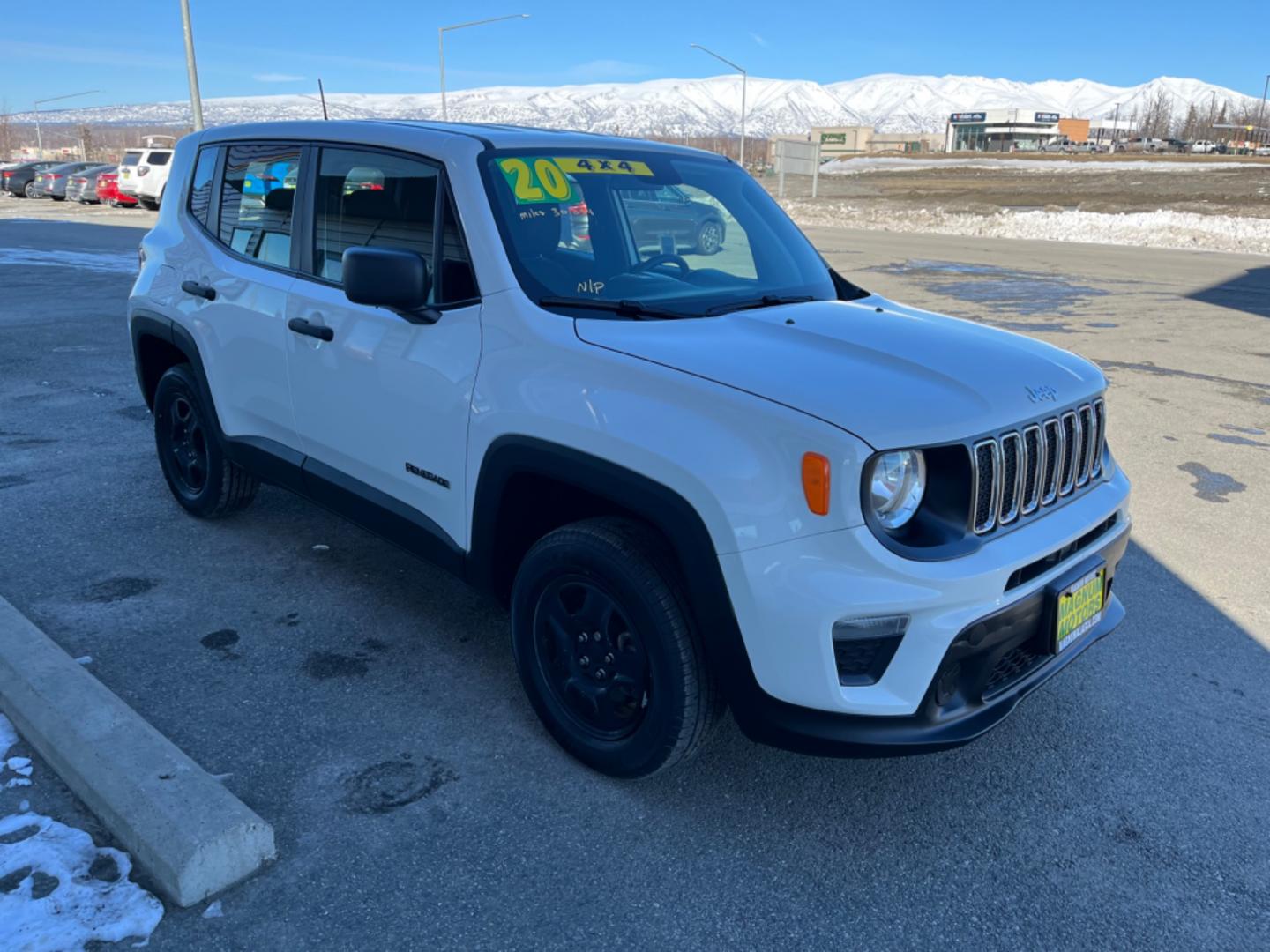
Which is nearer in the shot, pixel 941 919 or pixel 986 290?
pixel 941 919

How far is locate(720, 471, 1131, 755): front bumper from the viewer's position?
2.44 meters

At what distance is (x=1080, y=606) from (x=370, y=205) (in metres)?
2.76

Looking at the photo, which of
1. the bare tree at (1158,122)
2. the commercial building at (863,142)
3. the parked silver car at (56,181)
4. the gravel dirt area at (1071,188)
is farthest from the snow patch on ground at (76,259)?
the bare tree at (1158,122)

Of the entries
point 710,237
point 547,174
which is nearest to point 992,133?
point 710,237

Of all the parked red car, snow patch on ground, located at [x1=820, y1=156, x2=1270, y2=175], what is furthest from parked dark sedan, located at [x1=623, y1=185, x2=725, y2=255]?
snow patch on ground, located at [x1=820, y1=156, x2=1270, y2=175]

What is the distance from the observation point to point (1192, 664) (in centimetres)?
389

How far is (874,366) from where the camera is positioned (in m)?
2.82

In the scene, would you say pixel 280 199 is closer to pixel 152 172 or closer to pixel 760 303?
pixel 760 303

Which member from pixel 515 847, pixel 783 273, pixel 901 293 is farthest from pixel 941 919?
pixel 901 293

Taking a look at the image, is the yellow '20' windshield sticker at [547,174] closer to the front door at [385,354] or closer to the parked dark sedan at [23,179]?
the front door at [385,354]

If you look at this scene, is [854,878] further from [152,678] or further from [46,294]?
[46,294]

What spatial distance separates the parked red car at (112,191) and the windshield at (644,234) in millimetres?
32786

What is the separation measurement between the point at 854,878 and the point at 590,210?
2.27 m

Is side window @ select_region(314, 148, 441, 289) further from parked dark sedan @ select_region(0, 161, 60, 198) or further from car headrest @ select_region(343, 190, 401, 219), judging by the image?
parked dark sedan @ select_region(0, 161, 60, 198)
